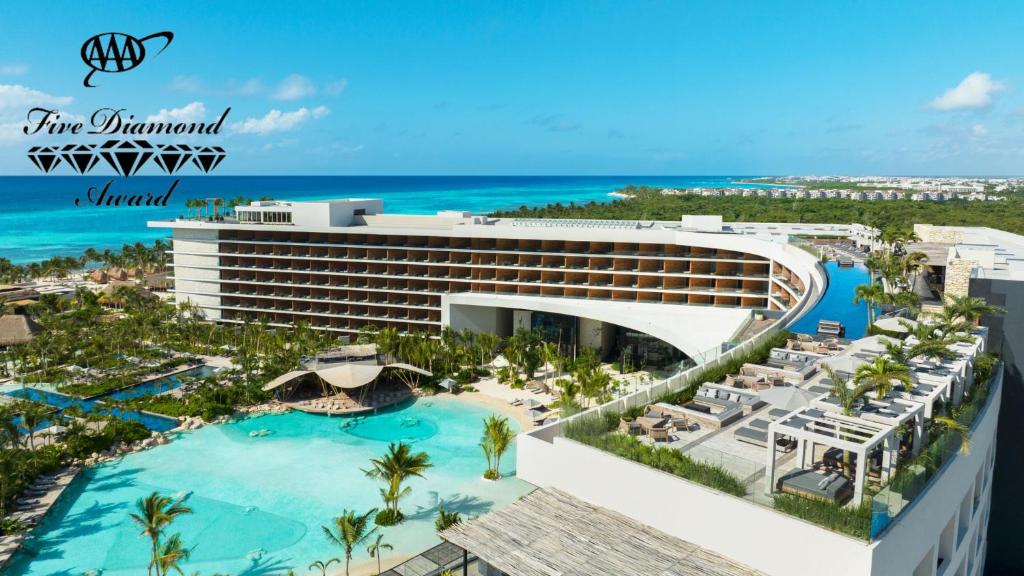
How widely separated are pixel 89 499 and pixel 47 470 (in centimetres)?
327

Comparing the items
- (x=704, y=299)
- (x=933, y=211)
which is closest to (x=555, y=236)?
(x=704, y=299)

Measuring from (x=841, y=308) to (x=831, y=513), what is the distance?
1924 centimetres

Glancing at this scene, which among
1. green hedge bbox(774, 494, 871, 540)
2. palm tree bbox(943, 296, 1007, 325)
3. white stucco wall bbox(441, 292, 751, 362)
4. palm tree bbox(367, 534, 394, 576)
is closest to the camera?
green hedge bbox(774, 494, 871, 540)

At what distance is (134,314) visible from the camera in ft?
176

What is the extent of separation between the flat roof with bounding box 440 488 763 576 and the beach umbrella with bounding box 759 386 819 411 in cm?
643

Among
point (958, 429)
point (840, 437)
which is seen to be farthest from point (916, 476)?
point (958, 429)

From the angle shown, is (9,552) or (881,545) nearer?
(881,545)

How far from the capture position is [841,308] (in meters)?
29.0

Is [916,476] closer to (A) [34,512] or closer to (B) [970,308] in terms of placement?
(B) [970,308]

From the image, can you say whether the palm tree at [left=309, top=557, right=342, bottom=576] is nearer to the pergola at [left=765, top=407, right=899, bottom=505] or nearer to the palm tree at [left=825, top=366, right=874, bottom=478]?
the pergola at [left=765, top=407, right=899, bottom=505]

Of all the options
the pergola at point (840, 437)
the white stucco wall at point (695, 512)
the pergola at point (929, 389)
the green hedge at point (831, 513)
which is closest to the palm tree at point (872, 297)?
the pergola at point (929, 389)

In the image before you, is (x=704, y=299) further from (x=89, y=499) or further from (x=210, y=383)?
(x=89, y=499)

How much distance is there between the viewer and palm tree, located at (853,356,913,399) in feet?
52.9

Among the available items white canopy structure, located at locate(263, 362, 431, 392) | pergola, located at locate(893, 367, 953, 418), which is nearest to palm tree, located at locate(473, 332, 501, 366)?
white canopy structure, located at locate(263, 362, 431, 392)
